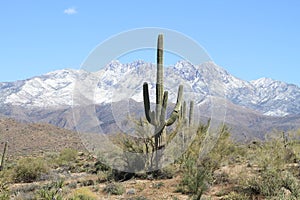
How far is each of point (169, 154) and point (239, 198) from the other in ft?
25.6

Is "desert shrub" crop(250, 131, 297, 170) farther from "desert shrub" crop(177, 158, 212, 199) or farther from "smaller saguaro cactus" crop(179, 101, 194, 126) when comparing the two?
"smaller saguaro cactus" crop(179, 101, 194, 126)

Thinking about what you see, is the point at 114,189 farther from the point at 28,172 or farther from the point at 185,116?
the point at 185,116

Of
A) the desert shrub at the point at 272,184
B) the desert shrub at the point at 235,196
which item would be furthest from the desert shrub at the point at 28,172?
the desert shrub at the point at 272,184

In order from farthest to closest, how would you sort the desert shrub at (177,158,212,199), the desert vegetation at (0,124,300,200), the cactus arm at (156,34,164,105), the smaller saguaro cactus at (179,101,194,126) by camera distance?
1. the smaller saguaro cactus at (179,101,194,126)
2. the cactus arm at (156,34,164,105)
3. the desert shrub at (177,158,212,199)
4. the desert vegetation at (0,124,300,200)

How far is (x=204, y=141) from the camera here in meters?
20.5

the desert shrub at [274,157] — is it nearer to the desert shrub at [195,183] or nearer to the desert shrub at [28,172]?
the desert shrub at [195,183]

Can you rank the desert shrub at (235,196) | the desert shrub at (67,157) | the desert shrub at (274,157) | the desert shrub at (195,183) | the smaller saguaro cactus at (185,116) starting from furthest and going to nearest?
the desert shrub at (67,157), the smaller saguaro cactus at (185,116), the desert shrub at (274,157), the desert shrub at (195,183), the desert shrub at (235,196)

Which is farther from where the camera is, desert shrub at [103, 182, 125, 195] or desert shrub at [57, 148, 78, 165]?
desert shrub at [57, 148, 78, 165]

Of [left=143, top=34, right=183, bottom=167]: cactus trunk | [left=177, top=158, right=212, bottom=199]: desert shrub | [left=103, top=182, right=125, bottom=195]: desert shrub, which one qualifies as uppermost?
[left=143, top=34, right=183, bottom=167]: cactus trunk

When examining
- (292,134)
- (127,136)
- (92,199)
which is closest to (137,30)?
(127,136)

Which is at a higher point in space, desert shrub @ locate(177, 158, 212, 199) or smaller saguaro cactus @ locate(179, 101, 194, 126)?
smaller saguaro cactus @ locate(179, 101, 194, 126)

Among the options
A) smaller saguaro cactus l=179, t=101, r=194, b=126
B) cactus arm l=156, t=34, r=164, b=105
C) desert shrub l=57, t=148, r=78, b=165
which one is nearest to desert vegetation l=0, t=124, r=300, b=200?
smaller saguaro cactus l=179, t=101, r=194, b=126

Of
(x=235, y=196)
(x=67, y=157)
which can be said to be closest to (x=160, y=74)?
(x=235, y=196)

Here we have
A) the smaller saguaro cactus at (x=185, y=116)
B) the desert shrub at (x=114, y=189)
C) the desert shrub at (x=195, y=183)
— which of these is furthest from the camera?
the smaller saguaro cactus at (x=185, y=116)
